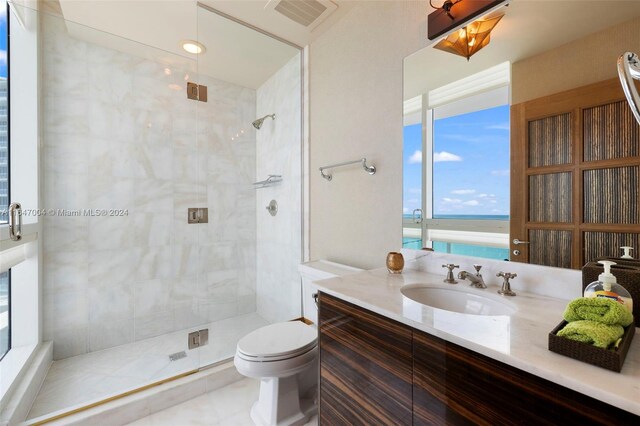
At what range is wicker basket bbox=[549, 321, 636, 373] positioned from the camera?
1.75 ft

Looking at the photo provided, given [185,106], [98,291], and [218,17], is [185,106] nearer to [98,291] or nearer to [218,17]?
[218,17]

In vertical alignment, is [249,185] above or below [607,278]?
above

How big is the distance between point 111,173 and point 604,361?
287 cm

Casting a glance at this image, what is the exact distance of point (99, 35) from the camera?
6.80 ft

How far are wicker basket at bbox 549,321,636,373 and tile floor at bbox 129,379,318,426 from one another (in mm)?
1389

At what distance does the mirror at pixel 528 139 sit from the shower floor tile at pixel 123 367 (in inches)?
67.7

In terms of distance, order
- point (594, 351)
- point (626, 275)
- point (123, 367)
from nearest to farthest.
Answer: point (594, 351)
point (626, 275)
point (123, 367)

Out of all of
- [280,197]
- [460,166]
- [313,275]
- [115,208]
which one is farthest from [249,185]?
[460,166]

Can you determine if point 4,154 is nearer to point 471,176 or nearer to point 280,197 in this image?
point 280,197

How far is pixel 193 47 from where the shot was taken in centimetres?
223

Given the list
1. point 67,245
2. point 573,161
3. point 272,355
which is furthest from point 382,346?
point 67,245

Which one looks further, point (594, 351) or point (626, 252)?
point (626, 252)

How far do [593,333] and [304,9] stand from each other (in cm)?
218

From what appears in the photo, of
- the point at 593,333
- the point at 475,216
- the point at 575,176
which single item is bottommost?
the point at 593,333
